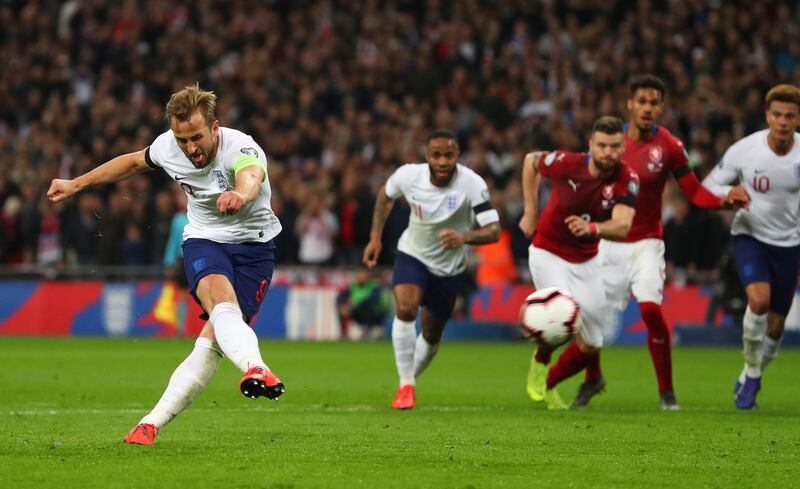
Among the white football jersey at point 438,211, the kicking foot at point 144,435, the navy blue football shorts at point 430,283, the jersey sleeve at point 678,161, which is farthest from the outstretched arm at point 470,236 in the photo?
the kicking foot at point 144,435

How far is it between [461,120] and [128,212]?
623 centimetres

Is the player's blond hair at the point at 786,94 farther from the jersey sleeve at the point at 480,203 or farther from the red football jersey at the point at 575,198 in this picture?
the jersey sleeve at the point at 480,203

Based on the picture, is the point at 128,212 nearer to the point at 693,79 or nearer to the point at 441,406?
the point at 693,79

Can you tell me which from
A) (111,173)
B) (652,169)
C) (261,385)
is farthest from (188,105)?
(652,169)

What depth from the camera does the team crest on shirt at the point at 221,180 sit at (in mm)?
8367

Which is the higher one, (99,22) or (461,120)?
(99,22)

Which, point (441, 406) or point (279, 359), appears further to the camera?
point (279, 359)

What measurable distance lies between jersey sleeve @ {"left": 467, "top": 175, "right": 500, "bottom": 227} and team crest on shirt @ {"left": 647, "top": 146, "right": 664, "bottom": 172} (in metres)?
1.41

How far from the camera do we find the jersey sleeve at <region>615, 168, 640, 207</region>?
10984 millimetres

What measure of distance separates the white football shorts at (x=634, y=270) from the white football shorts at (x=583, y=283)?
1.27ft

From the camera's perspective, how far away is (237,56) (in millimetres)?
28406

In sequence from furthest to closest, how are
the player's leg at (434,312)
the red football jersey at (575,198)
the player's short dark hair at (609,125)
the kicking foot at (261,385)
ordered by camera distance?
the player's leg at (434,312), the red football jersey at (575,198), the player's short dark hair at (609,125), the kicking foot at (261,385)

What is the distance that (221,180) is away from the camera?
8.38 meters

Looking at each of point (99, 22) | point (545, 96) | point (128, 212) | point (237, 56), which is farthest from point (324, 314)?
point (99, 22)
